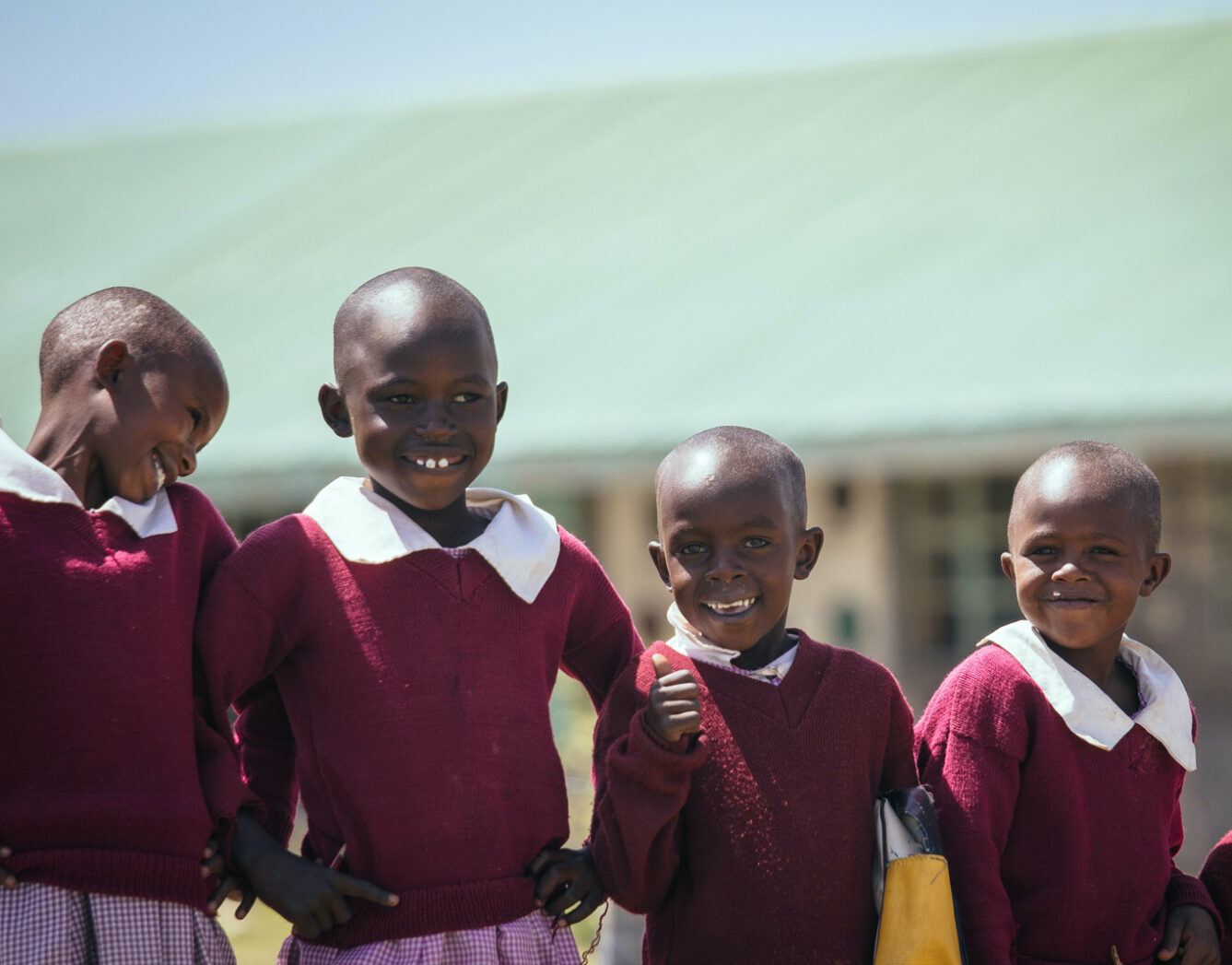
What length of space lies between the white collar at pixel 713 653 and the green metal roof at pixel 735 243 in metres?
3.92

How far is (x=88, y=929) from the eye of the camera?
193 cm

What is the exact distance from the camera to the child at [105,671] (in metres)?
1.92

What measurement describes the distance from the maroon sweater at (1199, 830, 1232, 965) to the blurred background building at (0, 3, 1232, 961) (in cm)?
255

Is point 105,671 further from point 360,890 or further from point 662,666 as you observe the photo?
point 662,666

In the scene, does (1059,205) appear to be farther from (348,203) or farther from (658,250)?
(348,203)

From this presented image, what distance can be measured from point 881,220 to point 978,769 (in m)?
6.20

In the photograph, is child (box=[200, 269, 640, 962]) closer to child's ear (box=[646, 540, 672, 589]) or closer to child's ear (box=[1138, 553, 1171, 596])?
child's ear (box=[646, 540, 672, 589])

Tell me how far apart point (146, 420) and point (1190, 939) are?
74.8 inches

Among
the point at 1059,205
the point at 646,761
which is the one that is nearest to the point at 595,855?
the point at 646,761

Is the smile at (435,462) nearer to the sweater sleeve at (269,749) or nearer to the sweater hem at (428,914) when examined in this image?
the sweater sleeve at (269,749)

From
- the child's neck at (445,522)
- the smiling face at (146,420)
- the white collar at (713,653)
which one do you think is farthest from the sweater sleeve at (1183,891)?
the smiling face at (146,420)

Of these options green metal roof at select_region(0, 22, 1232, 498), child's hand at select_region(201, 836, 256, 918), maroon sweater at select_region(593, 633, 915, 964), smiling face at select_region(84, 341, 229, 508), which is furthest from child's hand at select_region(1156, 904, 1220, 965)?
green metal roof at select_region(0, 22, 1232, 498)

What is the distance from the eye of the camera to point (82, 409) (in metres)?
2.06

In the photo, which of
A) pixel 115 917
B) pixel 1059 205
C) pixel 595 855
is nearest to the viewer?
pixel 115 917
